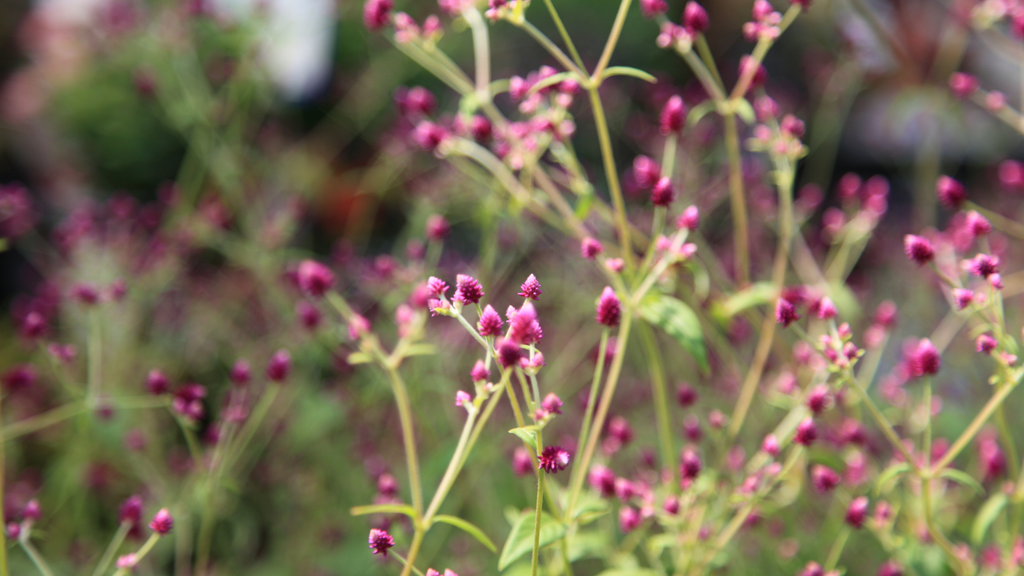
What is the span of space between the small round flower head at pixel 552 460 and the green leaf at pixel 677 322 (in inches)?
12.7

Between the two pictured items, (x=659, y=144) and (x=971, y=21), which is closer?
(x=971, y=21)

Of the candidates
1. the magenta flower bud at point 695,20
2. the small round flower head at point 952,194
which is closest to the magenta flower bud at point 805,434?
the small round flower head at point 952,194

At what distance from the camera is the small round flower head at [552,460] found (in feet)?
3.13

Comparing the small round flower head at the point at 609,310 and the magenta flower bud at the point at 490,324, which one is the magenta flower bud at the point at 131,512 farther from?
the small round flower head at the point at 609,310

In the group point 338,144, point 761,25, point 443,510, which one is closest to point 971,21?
point 761,25

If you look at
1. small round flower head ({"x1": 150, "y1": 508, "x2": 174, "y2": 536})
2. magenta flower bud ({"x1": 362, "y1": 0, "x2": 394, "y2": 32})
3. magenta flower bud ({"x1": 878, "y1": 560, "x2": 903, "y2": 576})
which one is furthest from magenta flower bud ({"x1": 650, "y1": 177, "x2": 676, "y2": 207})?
small round flower head ({"x1": 150, "y1": 508, "x2": 174, "y2": 536})

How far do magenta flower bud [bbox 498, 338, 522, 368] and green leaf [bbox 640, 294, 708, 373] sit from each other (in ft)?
1.29

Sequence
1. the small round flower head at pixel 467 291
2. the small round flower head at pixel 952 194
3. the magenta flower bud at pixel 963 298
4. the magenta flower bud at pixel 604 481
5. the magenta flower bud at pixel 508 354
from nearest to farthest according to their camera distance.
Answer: the magenta flower bud at pixel 508 354
the small round flower head at pixel 467 291
the magenta flower bud at pixel 963 298
the magenta flower bud at pixel 604 481
the small round flower head at pixel 952 194

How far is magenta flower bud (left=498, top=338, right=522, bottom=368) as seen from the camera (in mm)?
878

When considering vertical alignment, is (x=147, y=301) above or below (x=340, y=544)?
above

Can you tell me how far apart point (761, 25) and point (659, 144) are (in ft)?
4.13

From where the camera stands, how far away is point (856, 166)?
5707 mm

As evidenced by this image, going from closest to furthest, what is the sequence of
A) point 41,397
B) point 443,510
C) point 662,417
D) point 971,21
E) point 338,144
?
point 662,417 < point 971,21 < point 443,510 < point 41,397 < point 338,144

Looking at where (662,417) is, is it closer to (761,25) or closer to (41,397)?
(761,25)
